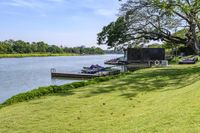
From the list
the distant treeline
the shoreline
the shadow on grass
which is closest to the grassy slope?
the shoreline

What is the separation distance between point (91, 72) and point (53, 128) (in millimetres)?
37612

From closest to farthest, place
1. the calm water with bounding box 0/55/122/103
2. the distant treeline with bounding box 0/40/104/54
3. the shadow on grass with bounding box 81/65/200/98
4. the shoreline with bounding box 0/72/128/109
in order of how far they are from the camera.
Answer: the shoreline with bounding box 0/72/128/109 → the shadow on grass with bounding box 81/65/200/98 → the calm water with bounding box 0/55/122/103 → the distant treeline with bounding box 0/40/104/54

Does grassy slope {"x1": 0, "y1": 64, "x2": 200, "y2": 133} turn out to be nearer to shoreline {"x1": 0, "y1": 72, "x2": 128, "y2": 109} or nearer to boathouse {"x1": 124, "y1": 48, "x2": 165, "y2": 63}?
shoreline {"x1": 0, "y1": 72, "x2": 128, "y2": 109}

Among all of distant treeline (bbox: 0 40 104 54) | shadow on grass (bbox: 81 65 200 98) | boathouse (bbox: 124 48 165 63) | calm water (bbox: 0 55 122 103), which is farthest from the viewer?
distant treeline (bbox: 0 40 104 54)

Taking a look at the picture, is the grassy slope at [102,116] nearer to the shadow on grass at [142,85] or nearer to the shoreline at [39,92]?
the shoreline at [39,92]

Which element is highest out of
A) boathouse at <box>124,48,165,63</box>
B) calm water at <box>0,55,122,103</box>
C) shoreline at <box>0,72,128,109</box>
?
boathouse at <box>124,48,165,63</box>

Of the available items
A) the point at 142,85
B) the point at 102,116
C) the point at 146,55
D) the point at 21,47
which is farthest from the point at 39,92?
the point at 21,47

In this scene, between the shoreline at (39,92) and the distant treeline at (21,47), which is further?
the distant treeline at (21,47)

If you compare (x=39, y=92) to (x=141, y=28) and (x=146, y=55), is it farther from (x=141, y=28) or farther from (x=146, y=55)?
(x=146, y=55)

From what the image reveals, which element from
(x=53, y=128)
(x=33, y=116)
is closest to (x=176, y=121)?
(x=53, y=128)

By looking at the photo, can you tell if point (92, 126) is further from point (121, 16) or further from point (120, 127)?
point (121, 16)

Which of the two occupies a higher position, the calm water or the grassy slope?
the grassy slope

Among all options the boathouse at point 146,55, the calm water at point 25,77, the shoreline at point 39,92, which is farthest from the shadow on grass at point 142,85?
the boathouse at point 146,55

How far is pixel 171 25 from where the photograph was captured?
1453 inches
